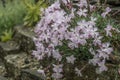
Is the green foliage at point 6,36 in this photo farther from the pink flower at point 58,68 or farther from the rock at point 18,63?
the pink flower at point 58,68

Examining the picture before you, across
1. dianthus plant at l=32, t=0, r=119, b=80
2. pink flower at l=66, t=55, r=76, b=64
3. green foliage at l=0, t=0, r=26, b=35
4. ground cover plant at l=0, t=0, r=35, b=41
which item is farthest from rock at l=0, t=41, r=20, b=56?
pink flower at l=66, t=55, r=76, b=64

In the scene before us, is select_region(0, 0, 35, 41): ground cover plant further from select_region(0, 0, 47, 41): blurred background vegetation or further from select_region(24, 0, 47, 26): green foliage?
select_region(24, 0, 47, 26): green foliage

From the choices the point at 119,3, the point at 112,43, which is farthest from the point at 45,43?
the point at 119,3

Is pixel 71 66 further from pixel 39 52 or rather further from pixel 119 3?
pixel 119 3

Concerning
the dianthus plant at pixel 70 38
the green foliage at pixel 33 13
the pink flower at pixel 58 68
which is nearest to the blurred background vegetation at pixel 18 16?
the green foliage at pixel 33 13

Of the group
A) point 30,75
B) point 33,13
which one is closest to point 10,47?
point 33,13

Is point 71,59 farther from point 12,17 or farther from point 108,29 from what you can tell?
point 12,17
